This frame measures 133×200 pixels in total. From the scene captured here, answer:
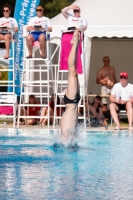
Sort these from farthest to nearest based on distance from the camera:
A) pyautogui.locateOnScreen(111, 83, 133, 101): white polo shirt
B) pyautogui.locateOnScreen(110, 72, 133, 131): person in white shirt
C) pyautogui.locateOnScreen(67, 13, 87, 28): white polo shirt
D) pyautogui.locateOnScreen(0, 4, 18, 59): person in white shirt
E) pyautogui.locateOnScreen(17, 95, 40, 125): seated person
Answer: pyautogui.locateOnScreen(17, 95, 40, 125): seated person < pyautogui.locateOnScreen(0, 4, 18, 59): person in white shirt < pyautogui.locateOnScreen(111, 83, 133, 101): white polo shirt < pyautogui.locateOnScreen(110, 72, 133, 131): person in white shirt < pyautogui.locateOnScreen(67, 13, 87, 28): white polo shirt

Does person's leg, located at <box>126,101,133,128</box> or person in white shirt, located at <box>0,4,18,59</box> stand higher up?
person in white shirt, located at <box>0,4,18,59</box>

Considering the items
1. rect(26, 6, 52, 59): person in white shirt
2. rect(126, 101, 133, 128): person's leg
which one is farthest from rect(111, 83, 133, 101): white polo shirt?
rect(26, 6, 52, 59): person in white shirt

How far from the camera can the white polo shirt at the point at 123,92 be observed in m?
14.2

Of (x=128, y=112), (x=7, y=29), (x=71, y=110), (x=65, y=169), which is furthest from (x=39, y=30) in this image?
(x=65, y=169)

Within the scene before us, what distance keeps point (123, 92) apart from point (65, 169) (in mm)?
7232

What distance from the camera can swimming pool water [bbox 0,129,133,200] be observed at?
5.62 meters

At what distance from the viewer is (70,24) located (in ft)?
A: 46.2

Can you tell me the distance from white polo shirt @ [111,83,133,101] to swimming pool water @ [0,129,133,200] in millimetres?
3029

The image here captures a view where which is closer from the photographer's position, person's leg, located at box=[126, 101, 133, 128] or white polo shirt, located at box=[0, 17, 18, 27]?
person's leg, located at box=[126, 101, 133, 128]

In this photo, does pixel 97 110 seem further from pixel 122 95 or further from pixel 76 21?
pixel 76 21

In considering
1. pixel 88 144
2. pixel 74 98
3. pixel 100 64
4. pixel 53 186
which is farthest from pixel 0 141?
pixel 100 64

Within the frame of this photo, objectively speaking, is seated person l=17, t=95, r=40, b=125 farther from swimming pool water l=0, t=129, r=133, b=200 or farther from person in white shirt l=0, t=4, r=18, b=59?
swimming pool water l=0, t=129, r=133, b=200

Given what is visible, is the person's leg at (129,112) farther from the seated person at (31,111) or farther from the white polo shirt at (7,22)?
the white polo shirt at (7,22)

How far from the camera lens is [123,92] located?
14172 mm
